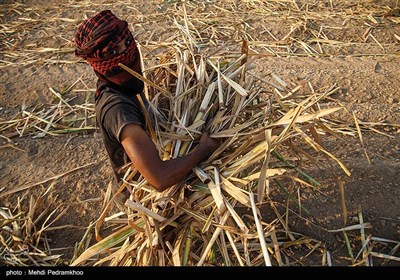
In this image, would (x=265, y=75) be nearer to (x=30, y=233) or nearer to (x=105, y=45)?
(x=105, y=45)

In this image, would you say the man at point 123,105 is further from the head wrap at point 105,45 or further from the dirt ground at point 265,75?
the dirt ground at point 265,75

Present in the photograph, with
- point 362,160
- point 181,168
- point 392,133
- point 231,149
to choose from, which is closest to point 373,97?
point 392,133

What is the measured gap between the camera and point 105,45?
192 centimetres

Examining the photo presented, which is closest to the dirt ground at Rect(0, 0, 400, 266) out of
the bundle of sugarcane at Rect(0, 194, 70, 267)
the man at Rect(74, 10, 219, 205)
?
the bundle of sugarcane at Rect(0, 194, 70, 267)

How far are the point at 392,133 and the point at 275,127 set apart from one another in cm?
219

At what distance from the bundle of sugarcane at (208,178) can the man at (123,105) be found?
0.10 m

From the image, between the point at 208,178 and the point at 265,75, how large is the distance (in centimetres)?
109

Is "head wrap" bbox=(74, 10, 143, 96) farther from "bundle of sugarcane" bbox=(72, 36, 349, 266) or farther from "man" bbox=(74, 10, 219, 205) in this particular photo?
"bundle of sugarcane" bbox=(72, 36, 349, 266)

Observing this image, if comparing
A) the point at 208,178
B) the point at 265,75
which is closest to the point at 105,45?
the point at 208,178

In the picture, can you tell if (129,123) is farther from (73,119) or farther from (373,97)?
(373,97)

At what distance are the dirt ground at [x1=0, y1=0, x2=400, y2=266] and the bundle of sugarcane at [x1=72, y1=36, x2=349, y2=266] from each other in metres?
0.49

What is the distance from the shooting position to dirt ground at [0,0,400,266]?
275 cm

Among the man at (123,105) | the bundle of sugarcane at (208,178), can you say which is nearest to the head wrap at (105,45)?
the man at (123,105)

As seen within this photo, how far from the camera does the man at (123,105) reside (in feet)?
5.96
